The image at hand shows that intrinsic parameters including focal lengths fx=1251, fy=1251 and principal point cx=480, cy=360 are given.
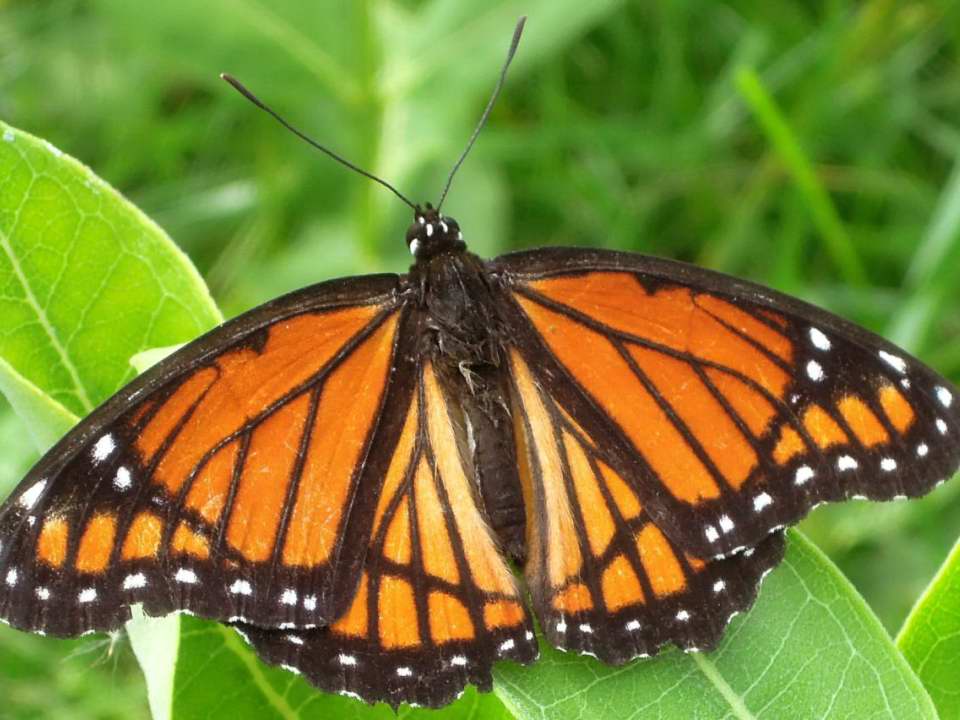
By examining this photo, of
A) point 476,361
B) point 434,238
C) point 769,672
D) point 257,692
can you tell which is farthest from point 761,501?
point 257,692

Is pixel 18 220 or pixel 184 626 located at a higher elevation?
pixel 18 220

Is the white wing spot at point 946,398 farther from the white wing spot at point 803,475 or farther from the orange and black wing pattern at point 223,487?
the orange and black wing pattern at point 223,487

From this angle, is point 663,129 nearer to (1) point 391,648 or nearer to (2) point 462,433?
(2) point 462,433

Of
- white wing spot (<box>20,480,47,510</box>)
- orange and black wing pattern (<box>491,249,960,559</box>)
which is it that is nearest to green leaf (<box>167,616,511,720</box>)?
white wing spot (<box>20,480,47,510</box>)

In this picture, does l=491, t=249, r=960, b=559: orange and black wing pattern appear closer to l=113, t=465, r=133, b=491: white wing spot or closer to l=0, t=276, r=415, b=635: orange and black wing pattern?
l=0, t=276, r=415, b=635: orange and black wing pattern

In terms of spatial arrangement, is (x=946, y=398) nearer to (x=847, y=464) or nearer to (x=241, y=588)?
(x=847, y=464)

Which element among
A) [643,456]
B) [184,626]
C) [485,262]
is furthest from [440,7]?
[184,626]
